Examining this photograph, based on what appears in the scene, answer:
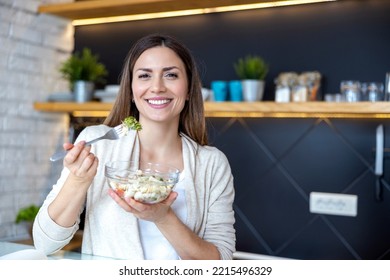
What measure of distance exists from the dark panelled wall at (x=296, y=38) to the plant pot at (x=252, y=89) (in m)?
0.12

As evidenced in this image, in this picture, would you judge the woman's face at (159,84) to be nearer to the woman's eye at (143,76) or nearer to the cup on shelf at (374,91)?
the woman's eye at (143,76)

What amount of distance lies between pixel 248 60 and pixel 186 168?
35.6 inches

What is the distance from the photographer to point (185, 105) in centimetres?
104

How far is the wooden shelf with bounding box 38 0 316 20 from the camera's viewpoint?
6.18 ft

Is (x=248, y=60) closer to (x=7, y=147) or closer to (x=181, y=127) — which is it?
(x=181, y=127)

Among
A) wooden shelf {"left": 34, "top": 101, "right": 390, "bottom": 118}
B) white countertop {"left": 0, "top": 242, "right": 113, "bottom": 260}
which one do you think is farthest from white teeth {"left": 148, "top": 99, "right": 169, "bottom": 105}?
wooden shelf {"left": 34, "top": 101, "right": 390, "bottom": 118}

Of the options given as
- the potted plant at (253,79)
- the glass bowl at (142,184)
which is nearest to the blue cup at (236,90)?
the potted plant at (253,79)

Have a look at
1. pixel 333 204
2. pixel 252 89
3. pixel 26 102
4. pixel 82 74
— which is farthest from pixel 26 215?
pixel 333 204

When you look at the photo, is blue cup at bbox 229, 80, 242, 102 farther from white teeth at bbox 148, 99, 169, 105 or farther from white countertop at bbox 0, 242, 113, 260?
white countertop at bbox 0, 242, 113, 260

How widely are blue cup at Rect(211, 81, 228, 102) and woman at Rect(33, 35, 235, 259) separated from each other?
78 cm

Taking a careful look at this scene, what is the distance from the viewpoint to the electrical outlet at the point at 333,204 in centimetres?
175

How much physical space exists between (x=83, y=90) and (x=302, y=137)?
0.83 m

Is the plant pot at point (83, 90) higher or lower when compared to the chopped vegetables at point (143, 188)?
higher

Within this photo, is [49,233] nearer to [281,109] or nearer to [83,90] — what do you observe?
[281,109]
